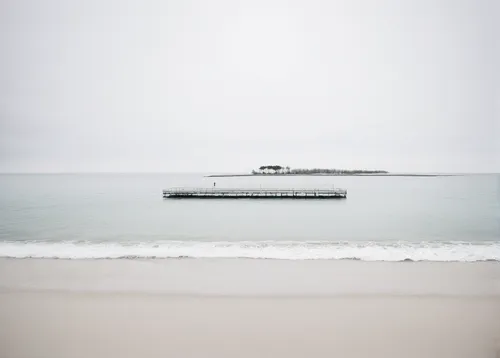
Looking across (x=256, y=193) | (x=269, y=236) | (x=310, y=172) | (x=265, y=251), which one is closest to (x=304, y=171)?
(x=310, y=172)

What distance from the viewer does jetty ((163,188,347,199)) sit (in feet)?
45.3

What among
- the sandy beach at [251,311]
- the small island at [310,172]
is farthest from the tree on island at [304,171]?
the sandy beach at [251,311]

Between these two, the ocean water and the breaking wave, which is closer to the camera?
the breaking wave

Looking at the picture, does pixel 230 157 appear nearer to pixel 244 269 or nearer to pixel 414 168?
pixel 244 269

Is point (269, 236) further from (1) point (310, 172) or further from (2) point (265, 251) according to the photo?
(2) point (265, 251)

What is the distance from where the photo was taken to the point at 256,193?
46.7 ft

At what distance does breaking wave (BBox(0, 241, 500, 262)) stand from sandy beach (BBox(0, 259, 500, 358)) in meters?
0.47

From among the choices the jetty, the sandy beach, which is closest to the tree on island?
the sandy beach

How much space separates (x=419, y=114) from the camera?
4.69 m

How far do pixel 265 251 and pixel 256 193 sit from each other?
9.93 meters

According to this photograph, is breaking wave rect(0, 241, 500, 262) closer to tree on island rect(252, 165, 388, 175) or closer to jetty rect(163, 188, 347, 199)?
tree on island rect(252, 165, 388, 175)

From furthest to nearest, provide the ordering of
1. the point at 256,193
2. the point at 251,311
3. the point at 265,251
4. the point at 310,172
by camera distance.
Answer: the point at 256,193 < the point at 310,172 < the point at 265,251 < the point at 251,311

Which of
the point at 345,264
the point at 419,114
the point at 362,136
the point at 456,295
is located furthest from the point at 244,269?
the point at 419,114

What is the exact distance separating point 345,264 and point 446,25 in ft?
11.8
